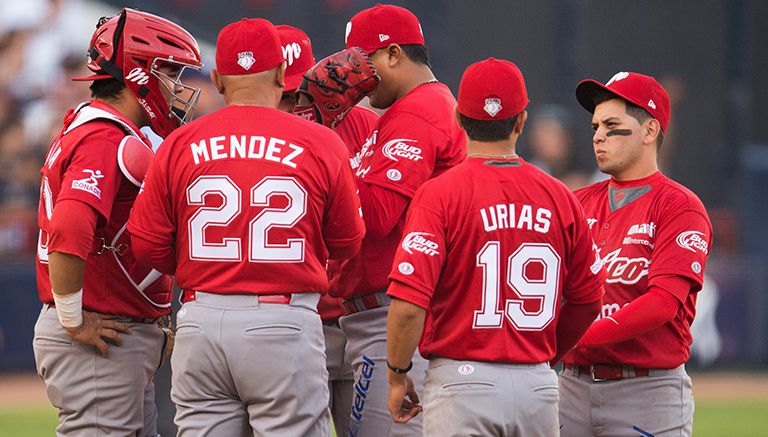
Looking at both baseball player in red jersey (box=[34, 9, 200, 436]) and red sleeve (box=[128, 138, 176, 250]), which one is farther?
baseball player in red jersey (box=[34, 9, 200, 436])

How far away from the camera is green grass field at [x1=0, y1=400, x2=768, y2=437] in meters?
9.41

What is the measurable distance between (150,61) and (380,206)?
43.6 inches

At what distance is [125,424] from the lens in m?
4.23

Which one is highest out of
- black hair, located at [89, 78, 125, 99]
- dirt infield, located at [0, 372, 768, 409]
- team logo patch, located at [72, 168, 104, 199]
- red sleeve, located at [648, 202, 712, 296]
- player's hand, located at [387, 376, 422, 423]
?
black hair, located at [89, 78, 125, 99]

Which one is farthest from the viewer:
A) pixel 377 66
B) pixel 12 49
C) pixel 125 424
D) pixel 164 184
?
pixel 12 49

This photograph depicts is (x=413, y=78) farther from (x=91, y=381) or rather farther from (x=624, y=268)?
(x=91, y=381)

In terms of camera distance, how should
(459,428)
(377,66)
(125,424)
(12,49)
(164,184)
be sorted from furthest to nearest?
(12,49)
(377,66)
(125,424)
(164,184)
(459,428)

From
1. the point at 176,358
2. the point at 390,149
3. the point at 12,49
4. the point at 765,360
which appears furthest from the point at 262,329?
the point at 765,360

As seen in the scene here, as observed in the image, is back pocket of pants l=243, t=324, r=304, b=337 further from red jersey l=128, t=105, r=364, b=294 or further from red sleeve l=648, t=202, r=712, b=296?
red sleeve l=648, t=202, r=712, b=296

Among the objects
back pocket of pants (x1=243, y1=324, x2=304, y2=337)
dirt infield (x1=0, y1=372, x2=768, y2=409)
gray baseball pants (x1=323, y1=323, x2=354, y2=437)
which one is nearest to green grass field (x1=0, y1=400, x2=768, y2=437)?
dirt infield (x1=0, y1=372, x2=768, y2=409)

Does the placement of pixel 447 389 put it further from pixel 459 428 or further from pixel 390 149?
pixel 390 149

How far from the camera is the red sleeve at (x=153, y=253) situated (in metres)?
3.94

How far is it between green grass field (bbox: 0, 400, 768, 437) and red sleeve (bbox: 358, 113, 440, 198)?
5.65 m

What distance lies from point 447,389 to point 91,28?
11229 millimetres
